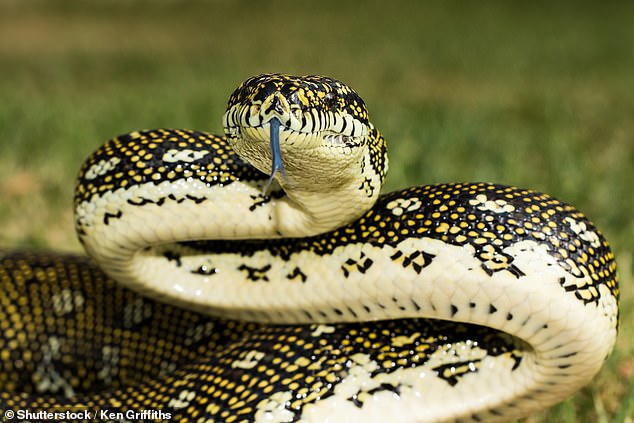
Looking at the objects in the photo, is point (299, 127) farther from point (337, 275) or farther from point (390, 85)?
point (390, 85)

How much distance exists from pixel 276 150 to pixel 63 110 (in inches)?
325

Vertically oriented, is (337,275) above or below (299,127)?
below

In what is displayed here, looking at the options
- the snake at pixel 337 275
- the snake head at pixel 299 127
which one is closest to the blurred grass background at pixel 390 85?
the snake at pixel 337 275

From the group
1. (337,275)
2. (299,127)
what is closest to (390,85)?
(337,275)

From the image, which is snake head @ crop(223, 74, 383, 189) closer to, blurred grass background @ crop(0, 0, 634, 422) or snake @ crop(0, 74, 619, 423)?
snake @ crop(0, 74, 619, 423)

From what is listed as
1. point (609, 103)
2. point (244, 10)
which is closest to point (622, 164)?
point (609, 103)

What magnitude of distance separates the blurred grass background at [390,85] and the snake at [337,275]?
68 cm

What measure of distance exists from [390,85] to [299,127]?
10.9 m

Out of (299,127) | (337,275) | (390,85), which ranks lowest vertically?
(337,275)

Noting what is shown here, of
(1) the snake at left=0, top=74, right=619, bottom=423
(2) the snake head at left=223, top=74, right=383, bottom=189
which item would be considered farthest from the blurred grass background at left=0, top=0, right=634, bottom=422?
(2) the snake head at left=223, top=74, right=383, bottom=189

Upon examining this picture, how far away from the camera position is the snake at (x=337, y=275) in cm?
296

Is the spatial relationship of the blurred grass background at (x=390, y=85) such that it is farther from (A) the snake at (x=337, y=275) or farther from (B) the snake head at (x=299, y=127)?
(B) the snake head at (x=299, y=127)

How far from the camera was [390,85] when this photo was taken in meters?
13.1

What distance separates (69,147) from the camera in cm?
801
